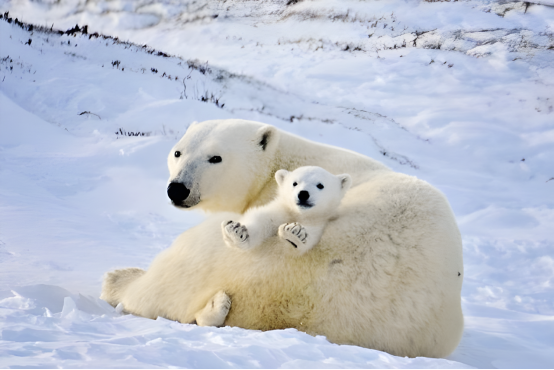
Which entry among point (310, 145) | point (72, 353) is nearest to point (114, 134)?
point (310, 145)

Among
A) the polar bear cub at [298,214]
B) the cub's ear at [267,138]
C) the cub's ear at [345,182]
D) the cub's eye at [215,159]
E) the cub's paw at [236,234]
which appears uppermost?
the cub's ear at [267,138]

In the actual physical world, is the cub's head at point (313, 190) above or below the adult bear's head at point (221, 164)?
below

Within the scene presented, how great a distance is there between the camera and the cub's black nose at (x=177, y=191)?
3.25m

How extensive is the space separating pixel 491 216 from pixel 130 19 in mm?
9271

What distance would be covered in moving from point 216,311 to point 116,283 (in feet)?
3.65

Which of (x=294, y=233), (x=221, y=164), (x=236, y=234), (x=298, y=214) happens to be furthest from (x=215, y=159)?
(x=294, y=233)

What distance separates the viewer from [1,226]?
15.1 ft

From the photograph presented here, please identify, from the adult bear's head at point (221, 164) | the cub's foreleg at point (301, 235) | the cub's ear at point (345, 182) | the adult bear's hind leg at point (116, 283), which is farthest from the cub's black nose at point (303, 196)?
the adult bear's hind leg at point (116, 283)

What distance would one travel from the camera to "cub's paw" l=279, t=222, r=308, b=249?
8.25ft

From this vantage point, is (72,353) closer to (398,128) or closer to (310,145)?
(310,145)

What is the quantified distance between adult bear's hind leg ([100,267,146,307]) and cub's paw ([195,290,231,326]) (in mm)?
889

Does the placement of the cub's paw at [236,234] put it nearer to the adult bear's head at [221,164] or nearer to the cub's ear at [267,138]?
the adult bear's head at [221,164]

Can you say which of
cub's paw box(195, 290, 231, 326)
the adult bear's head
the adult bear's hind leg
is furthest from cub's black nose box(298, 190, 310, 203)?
the adult bear's hind leg

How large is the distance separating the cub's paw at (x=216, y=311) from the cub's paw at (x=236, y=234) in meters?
0.30
